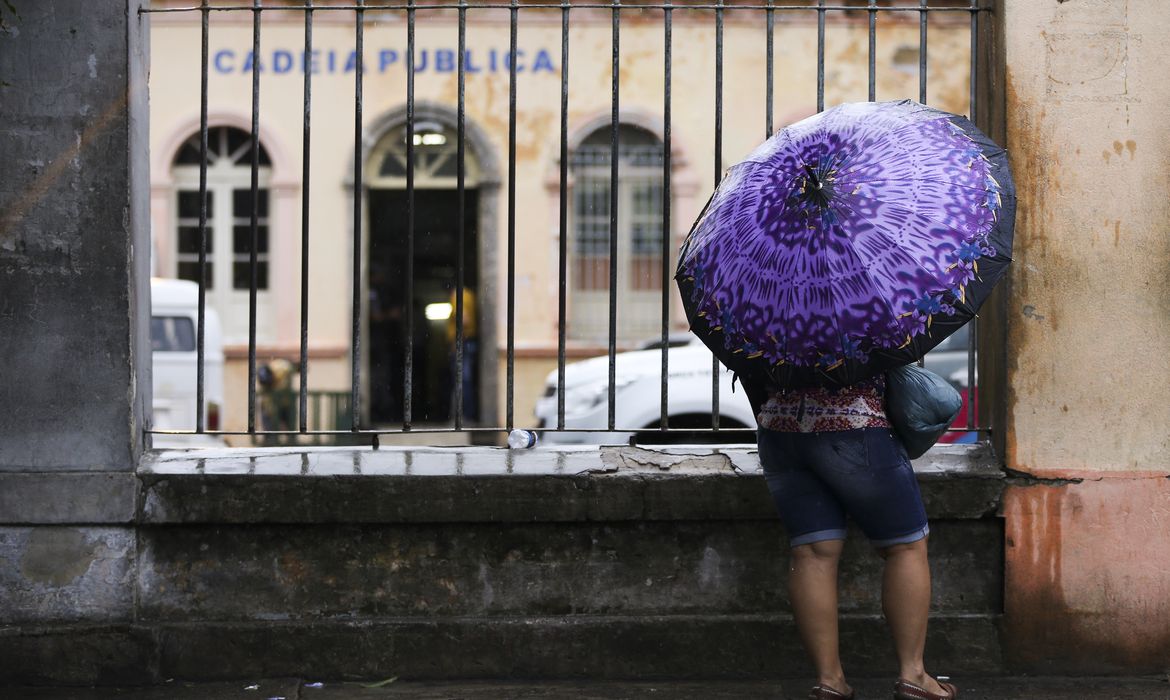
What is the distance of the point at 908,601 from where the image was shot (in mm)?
3893

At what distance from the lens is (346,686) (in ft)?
15.2

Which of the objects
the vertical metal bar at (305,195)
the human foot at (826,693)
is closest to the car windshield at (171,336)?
the vertical metal bar at (305,195)

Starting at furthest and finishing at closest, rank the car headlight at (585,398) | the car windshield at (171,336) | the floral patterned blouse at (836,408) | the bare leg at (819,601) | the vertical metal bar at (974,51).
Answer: the car windshield at (171,336)
the car headlight at (585,398)
the vertical metal bar at (974,51)
the bare leg at (819,601)
the floral patterned blouse at (836,408)

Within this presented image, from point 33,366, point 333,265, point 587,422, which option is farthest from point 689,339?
point 333,265

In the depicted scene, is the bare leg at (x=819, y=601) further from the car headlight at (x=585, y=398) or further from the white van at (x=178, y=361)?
the white van at (x=178, y=361)

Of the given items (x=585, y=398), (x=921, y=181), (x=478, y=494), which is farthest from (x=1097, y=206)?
(x=585, y=398)

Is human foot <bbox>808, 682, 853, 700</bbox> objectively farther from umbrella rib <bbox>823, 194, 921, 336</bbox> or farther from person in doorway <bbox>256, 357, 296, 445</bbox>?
person in doorway <bbox>256, 357, 296, 445</bbox>

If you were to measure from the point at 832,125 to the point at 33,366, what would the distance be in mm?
2775

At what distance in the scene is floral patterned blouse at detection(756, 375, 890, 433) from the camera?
3.83 meters

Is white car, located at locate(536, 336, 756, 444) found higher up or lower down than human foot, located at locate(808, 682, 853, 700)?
higher up

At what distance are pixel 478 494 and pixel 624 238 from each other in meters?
10.3

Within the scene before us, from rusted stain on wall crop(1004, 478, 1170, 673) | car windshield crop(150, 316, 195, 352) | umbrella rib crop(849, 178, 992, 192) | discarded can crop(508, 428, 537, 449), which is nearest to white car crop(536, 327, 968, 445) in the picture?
discarded can crop(508, 428, 537, 449)

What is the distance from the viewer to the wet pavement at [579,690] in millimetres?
4465

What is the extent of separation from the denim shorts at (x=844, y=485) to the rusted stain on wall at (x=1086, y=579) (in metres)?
0.96
